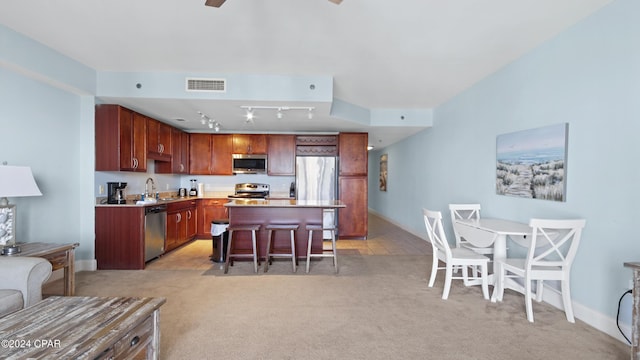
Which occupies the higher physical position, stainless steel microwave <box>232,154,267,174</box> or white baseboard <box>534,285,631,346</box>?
stainless steel microwave <box>232,154,267,174</box>

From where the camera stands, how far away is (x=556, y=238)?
2764mm

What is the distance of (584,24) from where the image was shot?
8.69ft

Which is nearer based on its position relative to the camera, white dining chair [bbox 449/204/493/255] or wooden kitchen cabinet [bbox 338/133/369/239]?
white dining chair [bbox 449/204/493/255]

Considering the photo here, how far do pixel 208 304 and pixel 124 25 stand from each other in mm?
2763

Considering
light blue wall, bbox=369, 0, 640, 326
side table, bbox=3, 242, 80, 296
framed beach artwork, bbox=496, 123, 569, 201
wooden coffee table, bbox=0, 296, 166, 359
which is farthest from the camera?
framed beach artwork, bbox=496, 123, 569, 201

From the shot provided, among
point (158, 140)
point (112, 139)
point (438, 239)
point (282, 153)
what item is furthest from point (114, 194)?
point (438, 239)

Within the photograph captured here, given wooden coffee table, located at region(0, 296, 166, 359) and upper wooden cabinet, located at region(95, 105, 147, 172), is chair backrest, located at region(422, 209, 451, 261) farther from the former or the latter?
upper wooden cabinet, located at region(95, 105, 147, 172)

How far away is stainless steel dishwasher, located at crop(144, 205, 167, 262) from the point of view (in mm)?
4129

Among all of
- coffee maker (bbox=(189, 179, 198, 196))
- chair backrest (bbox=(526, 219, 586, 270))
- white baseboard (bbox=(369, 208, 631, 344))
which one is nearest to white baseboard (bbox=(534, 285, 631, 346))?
white baseboard (bbox=(369, 208, 631, 344))

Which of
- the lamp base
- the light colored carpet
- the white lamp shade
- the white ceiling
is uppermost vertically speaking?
the white ceiling

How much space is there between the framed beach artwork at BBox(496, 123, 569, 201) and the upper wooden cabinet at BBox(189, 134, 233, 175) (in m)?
4.92

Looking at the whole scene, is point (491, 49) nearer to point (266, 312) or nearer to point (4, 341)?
point (266, 312)

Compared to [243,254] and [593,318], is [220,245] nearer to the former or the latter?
[243,254]

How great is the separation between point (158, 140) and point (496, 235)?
5082mm
